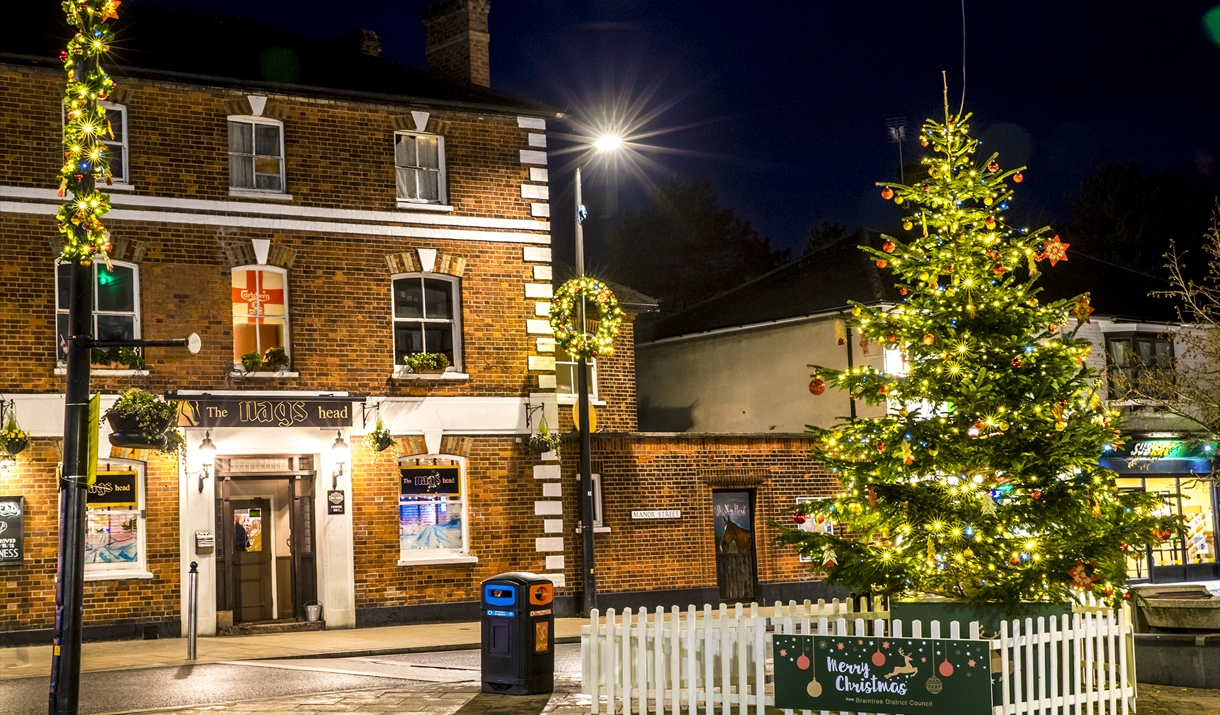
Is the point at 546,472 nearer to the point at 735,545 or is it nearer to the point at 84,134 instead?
the point at 735,545

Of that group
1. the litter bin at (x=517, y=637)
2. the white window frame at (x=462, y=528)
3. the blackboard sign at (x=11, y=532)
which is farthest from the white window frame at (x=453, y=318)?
the litter bin at (x=517, y=637)

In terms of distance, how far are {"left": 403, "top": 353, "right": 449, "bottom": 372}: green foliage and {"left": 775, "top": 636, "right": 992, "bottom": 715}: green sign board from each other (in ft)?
41.7

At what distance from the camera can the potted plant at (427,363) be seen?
22.2 metres

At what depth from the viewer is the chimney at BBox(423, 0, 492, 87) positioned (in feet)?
83.3

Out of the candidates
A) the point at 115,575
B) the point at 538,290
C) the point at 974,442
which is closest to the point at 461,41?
the point at 538,290

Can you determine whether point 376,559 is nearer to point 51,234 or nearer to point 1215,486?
point 51,234

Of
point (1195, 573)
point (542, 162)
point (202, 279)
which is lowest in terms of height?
point (1195, 573)

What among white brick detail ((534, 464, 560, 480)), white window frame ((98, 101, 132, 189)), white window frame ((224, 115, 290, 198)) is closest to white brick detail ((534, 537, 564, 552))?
white brick detail ((534, 464, 560, 480))

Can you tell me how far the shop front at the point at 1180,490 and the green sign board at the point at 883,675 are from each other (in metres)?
24.2

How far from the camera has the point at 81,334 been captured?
1105 cm

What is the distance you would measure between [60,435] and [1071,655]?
14.9 m

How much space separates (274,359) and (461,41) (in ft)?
26.7

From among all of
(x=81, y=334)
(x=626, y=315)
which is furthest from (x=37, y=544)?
(x=626, y=315)

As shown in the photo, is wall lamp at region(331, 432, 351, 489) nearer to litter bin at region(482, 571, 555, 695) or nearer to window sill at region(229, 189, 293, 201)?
window sill at region(229, 189, 293, 201)
